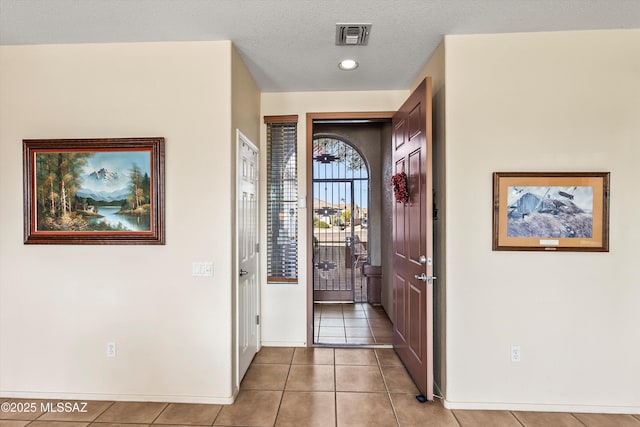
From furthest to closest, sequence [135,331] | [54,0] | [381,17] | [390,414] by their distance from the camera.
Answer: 1. [135,331]
2. [390,414]
3. [381,17]
4. [54,0]

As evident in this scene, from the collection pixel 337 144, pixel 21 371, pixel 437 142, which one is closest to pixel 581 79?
pixel 437 142

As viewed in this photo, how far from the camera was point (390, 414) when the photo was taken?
2.43 metres

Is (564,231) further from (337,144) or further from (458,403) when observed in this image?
(337,144)

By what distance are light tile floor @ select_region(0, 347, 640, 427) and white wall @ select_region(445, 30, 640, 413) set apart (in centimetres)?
13

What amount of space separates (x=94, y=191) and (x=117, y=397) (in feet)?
5.22

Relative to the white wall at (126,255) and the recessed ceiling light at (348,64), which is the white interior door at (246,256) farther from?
the recessed ceiling light at (348,64)

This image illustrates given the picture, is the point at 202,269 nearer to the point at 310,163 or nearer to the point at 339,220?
the point at 310,163

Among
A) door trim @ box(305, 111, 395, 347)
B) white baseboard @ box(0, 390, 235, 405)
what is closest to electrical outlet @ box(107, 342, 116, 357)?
white baseboard @ box(0, 390, 235, 405)

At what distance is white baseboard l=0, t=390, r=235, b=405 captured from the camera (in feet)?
8.40

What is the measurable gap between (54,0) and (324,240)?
428cm

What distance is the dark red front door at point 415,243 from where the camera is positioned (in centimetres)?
250

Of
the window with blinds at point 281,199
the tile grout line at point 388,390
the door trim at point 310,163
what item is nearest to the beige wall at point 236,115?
the window with blinds at point 281,199

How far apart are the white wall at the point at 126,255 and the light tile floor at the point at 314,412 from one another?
0.16 m

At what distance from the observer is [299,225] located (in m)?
3.69
